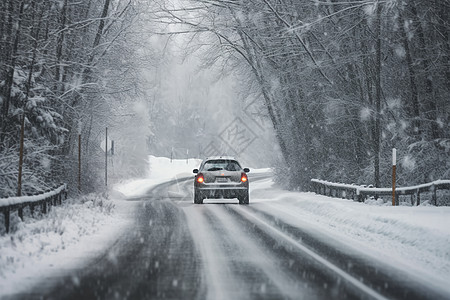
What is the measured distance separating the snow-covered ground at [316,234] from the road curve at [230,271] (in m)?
0.41

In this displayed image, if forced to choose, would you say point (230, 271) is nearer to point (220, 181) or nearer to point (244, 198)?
point (220, 181)

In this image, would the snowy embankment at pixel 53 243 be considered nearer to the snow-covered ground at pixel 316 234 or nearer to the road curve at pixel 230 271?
the snow-covered ground at pixel 316 234

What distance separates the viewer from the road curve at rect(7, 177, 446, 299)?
6.57m

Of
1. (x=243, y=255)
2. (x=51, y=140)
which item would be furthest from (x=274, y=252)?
(x=51, y=140)

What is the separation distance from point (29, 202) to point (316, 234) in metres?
6.19

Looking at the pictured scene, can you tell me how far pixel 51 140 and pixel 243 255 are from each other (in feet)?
37.8

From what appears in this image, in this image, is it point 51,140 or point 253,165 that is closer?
point 51,140

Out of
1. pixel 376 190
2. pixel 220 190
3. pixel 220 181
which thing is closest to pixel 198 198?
pixel 220 190

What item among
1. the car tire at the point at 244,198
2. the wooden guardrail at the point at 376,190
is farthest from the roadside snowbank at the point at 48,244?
the wooden guardrail at the point at 376,190

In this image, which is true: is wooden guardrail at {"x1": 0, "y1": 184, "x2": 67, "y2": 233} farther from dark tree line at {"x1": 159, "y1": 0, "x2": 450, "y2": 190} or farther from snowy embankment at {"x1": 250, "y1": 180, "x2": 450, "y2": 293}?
dark tree line at {"x1": 159, "y1": 0, "x2": 450, "y2": 190}

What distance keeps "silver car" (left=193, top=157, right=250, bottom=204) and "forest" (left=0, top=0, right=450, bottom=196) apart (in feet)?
15.2

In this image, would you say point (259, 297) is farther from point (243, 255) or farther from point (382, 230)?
point (382, 230)

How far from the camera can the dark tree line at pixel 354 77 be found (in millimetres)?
19109

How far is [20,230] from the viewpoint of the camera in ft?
35.0
